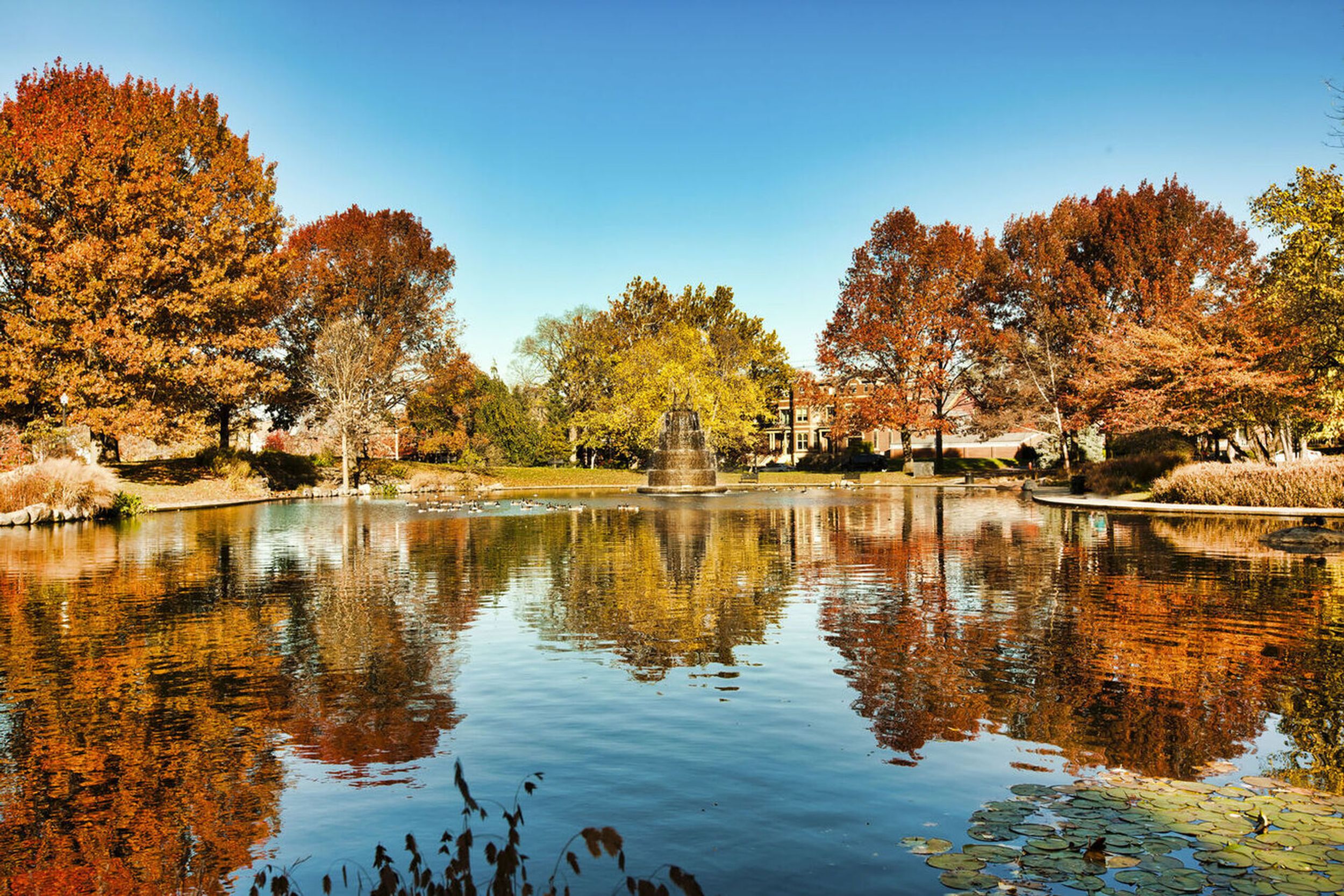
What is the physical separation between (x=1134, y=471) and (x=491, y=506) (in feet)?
92.1

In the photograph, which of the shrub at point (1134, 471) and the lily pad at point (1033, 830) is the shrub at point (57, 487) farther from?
the shrub at point (1134, 471)

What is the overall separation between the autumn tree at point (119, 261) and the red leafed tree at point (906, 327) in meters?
39.7

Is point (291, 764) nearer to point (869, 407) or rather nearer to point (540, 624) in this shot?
point (540, 624)

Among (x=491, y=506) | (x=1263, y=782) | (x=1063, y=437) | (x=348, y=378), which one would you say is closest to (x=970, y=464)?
(x=1063, y=437)

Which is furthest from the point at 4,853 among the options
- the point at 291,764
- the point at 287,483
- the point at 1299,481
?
Answer: the point at 287,483

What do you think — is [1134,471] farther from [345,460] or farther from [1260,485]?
[345,460]

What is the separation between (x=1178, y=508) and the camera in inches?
1203

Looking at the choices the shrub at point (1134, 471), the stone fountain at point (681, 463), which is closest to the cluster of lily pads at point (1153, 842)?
the shrub at point (1134, 471)

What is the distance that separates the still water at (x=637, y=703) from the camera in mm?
5301

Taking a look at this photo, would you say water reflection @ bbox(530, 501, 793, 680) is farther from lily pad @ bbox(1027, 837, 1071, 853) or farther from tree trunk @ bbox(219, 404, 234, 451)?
tree trunk @ bbox(219, 404, 234, 451)

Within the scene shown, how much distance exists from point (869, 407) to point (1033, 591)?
5155 centimetres

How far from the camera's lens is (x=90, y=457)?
39062mm

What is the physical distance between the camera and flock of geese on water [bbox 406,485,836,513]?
37.5 meters

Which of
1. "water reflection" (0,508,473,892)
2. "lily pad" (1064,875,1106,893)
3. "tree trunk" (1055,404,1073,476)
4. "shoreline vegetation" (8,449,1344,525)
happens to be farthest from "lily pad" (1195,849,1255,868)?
"tree trunk" (1055,404,1073,476)
